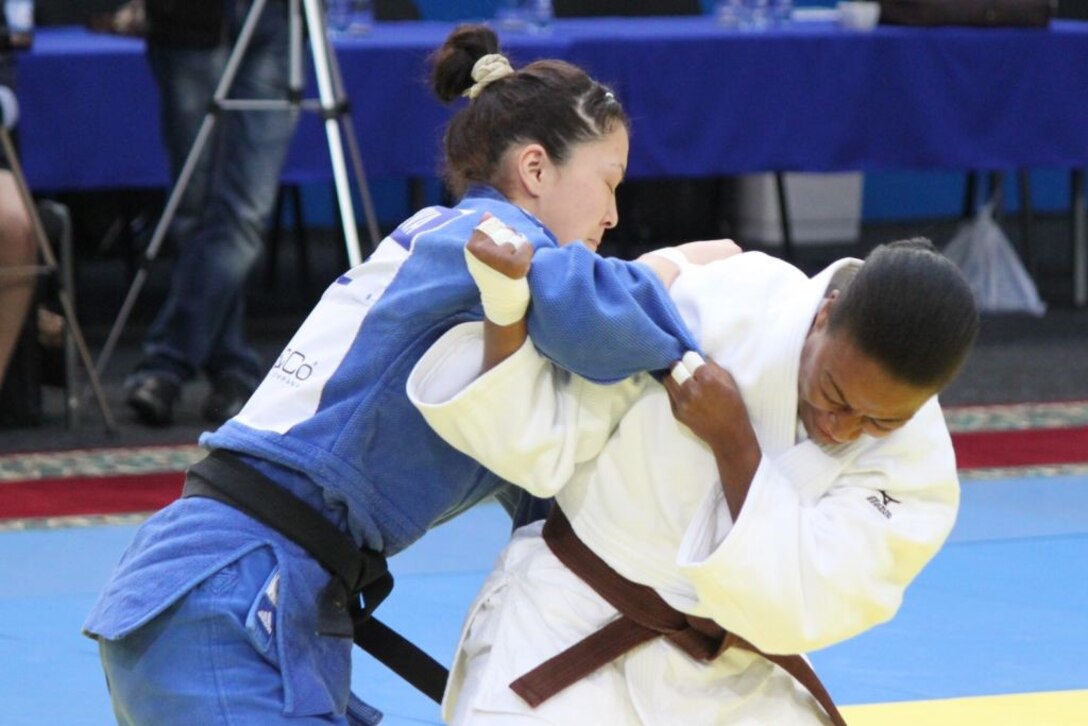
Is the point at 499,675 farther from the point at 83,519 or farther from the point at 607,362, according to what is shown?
the point at 83,519

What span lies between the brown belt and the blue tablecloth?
147 inches

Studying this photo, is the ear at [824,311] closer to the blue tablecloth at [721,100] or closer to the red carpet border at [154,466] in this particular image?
the red carpet border at [154,466]

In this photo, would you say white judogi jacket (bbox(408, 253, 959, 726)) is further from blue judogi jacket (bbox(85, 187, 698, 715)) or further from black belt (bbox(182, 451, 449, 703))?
black belt (bbox(182, 451, 449, 703))

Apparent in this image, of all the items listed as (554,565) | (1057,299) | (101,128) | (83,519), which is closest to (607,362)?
(554,565)

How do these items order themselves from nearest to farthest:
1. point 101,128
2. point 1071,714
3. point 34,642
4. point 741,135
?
1. point 1071,714
2. point 34,642
3. point 101,128
4. point 741,135

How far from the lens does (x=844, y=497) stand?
77.0 inches

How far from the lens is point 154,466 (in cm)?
458

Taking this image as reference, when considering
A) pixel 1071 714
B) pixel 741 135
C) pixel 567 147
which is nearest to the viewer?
pixel 567 147

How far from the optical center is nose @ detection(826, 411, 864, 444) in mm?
1919

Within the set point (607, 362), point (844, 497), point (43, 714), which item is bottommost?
point (43, 714)

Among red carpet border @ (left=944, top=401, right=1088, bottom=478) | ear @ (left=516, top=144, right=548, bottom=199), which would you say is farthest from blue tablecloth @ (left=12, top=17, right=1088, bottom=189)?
ear @ (left=516, top=144, right=548, bottom=199)

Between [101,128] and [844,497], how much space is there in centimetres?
404

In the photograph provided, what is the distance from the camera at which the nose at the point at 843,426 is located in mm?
1919

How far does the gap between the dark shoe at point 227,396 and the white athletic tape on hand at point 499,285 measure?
3134 millimetres
